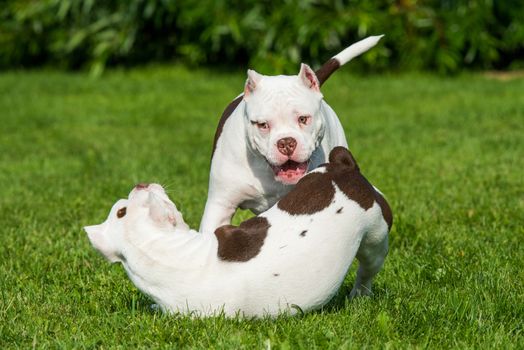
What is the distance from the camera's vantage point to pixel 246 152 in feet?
17.1

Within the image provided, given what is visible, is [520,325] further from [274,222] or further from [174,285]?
[174,285]

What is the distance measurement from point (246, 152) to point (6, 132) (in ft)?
25.1

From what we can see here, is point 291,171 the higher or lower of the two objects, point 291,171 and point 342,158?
the lower

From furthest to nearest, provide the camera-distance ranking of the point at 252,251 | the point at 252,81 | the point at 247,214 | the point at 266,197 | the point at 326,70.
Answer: the point at 247,214, the point at 326,70, the point at 266,197, the point at 252,81, the point at 252,251

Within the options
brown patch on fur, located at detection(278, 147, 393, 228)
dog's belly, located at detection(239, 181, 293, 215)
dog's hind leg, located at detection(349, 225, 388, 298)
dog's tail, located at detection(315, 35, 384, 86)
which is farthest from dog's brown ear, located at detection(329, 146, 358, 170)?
dog's tail, located at detection(315, 35, 384, 86)

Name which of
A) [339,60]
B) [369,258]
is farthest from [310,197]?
[339,60]

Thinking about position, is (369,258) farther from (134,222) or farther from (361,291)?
(134,222)

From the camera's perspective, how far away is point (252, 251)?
4164mm

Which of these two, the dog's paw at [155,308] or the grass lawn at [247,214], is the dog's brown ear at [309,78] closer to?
the grass lawn at [247,214]

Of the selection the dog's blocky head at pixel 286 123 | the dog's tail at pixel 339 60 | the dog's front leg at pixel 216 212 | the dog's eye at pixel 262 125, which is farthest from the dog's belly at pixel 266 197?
the dog's tail at pixel 339 60

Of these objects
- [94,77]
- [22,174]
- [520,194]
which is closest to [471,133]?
[520,194]

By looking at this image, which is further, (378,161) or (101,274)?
(378,161)

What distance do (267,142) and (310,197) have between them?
701mm

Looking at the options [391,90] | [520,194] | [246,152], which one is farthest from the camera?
[391,90]
